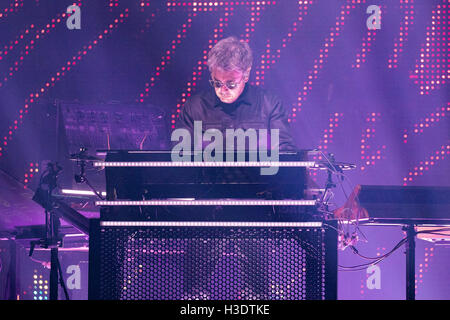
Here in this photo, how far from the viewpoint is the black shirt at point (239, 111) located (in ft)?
14.5

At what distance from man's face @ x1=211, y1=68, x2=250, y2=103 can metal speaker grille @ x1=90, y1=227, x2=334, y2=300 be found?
56.1 inches

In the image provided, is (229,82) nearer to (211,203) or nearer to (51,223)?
(211,203)

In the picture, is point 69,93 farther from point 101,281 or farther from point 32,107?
point 101,281

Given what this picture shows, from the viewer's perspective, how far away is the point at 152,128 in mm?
5074

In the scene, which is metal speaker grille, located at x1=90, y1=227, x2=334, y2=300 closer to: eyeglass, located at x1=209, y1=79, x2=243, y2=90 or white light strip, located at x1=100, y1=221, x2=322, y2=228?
white light strip, located at x1=100, y1=221, x2=322, y2=228

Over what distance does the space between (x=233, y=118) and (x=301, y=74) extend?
6.06 ft

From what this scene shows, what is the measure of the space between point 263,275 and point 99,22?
4000 millimetres

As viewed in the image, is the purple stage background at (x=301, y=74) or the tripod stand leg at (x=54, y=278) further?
the purple stage background at (x=301, y=74)
